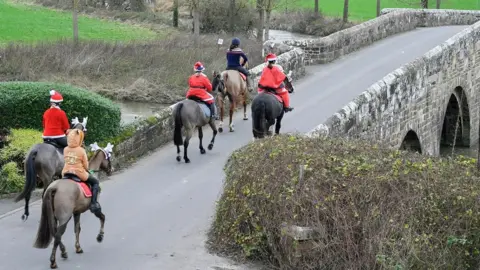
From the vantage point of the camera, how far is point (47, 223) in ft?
42.3

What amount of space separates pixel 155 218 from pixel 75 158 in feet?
7.83

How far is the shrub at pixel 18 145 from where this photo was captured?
17.1m

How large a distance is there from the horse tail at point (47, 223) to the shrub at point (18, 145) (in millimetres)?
4500

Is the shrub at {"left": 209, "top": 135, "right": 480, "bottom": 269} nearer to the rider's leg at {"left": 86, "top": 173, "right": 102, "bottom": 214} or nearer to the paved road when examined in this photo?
the paved road

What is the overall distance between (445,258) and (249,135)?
29.2ft

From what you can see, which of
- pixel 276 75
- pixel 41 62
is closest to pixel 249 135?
pixel 276 75

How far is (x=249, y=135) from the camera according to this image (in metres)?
20.8

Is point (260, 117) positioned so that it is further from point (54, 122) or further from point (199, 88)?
point (54, 122)

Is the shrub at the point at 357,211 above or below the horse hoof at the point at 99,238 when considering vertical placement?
Answer: above

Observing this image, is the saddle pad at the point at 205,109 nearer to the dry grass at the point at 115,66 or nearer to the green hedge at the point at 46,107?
the green hedge at the point at 46,107

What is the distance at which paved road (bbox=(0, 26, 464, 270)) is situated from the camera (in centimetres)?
1325

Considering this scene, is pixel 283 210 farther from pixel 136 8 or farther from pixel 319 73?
pixel 136 8

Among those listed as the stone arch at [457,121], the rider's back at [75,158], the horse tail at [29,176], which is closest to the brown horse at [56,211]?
the rider's back at [75,158]

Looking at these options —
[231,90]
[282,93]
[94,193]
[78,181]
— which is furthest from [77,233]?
[231,90]
